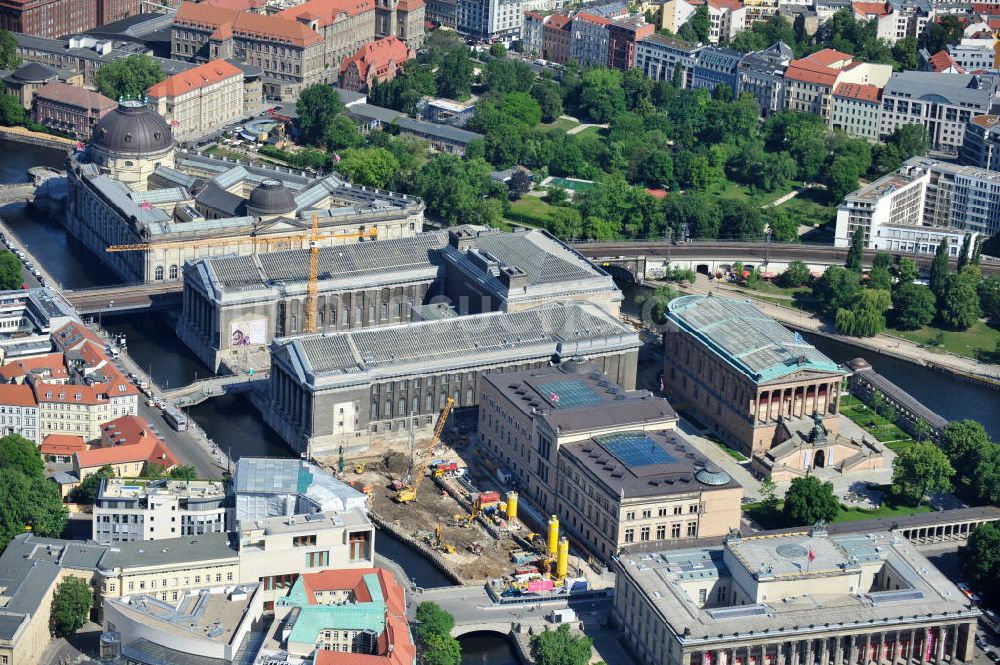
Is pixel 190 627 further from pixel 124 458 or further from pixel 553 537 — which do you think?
pixel 553 537

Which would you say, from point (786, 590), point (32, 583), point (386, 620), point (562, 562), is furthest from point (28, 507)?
point (786, 590)

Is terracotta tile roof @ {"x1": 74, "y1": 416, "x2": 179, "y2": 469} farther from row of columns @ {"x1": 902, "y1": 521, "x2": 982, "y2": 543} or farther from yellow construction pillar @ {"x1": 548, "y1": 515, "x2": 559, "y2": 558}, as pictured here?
row of columns @ {"x1": 902, "y1": 521, "x2": 982, "y2": 543}

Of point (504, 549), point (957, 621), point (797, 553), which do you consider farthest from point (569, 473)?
point (957, 621)

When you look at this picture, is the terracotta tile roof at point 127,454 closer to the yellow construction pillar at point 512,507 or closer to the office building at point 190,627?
the office building at point 190,627

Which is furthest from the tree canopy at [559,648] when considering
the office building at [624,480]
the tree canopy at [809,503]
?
the tree canopy at [809,503]

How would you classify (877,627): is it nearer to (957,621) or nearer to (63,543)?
(957,621)

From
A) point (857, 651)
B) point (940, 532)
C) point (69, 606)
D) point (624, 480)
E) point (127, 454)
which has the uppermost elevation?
point (624, 480)
